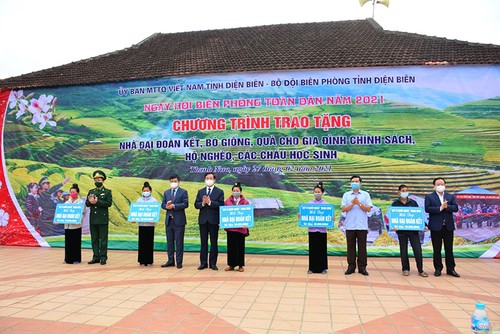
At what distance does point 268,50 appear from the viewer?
9.76 m

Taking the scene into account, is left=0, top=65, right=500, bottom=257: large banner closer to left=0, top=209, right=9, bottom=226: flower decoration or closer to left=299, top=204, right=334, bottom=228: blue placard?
left=0, top=209, right=9, bottom=226: flower decoration

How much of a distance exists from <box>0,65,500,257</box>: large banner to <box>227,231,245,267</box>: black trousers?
1.57m

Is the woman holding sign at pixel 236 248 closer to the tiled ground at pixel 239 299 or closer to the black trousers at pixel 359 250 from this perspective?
the tiled ground at pixel 239 299

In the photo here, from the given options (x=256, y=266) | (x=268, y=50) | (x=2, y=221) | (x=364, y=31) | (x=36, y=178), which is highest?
(x=364, y=31)

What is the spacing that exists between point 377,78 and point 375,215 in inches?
111

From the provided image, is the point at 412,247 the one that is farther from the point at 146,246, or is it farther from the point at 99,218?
the point at 99,218

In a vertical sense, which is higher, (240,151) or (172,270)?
(240,151)

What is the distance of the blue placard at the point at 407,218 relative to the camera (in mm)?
6574

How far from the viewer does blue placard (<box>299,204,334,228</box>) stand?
670cm

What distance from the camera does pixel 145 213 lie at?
24.1 feet

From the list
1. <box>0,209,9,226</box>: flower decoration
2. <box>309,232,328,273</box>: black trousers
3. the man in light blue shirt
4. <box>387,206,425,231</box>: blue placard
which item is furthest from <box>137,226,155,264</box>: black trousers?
<box>0,209,9,226</box>: flower decoration

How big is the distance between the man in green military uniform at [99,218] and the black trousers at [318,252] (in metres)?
3.70

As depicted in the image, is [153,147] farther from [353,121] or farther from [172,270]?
[353,121]

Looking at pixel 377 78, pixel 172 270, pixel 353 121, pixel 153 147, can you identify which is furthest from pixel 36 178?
pixel 377 78
